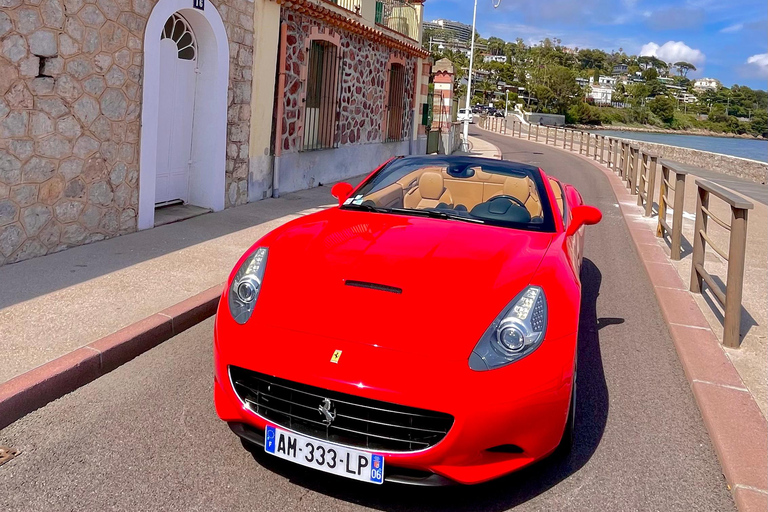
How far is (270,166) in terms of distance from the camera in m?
10.8

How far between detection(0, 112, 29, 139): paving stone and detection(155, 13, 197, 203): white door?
2.63 metres

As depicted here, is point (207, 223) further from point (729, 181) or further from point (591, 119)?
point (591, 119)

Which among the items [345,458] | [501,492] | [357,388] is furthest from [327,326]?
[501,492]

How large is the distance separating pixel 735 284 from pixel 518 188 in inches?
72.7

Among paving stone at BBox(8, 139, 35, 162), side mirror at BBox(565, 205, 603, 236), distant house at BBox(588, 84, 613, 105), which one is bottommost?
side mirror at BBox(565, 205, 603, 236)

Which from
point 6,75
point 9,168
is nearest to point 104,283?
point 9,168

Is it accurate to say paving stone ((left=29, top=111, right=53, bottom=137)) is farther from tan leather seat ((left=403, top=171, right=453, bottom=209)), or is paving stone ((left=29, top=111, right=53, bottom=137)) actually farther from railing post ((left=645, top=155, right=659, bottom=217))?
railing post ((left=645, top=155, right=659, bottom=217))

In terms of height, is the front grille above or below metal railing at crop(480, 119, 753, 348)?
below

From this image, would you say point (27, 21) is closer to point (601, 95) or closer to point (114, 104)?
point (114, 104)

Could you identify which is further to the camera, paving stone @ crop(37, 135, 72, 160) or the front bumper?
paving stone @ crop(37, 135, 72, 160)

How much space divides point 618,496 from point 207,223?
6.52m

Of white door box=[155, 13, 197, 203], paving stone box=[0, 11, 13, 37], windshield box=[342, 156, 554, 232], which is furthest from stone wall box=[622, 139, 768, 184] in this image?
paving stone box=[0, 11, 13, 37]

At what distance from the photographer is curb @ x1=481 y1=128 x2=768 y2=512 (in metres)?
3.08

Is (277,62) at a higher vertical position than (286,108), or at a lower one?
higher
